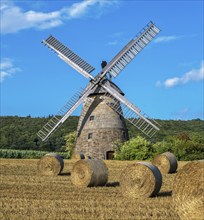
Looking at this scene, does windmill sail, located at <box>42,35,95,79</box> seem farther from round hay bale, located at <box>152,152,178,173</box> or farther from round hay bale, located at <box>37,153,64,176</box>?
round hay bale, located at <box>37,153,64,176</box>

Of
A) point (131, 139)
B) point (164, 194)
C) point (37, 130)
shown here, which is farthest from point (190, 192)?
point (37, 130)

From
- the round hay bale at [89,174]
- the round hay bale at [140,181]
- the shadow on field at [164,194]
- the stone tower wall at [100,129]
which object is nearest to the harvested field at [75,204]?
the shadow on field at [164,194]

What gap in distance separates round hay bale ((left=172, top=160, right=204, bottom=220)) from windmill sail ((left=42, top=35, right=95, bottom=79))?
27560mm

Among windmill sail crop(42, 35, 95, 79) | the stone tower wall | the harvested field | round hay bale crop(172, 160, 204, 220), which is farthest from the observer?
windmill sail crop(42, 35, 95, 79)

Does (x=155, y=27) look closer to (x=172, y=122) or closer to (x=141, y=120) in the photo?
(x=141, y=120)

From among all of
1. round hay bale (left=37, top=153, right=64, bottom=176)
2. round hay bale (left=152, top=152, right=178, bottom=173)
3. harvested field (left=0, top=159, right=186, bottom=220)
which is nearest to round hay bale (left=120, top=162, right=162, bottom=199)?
harvested field (left=0, top=159, right=186, bottom=220)

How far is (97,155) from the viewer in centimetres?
3762

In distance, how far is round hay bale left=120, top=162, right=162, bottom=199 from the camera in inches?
598

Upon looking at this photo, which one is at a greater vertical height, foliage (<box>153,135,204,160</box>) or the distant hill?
the distant hill

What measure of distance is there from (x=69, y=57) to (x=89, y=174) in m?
21.2

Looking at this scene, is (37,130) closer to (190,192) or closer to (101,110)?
(101,110)

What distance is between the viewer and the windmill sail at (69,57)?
125ft

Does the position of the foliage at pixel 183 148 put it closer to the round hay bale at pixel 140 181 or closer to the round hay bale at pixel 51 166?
the round hay bale at pixel 51 166

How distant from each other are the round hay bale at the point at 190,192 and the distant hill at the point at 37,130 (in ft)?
138
